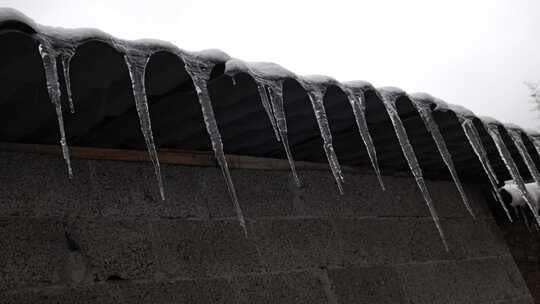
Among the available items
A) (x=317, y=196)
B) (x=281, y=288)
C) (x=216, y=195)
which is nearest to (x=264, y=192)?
(x=216, y=195)

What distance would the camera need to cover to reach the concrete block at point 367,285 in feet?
9.96

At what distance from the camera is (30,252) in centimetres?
214

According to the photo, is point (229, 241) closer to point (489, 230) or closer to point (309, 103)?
point (309, 103)

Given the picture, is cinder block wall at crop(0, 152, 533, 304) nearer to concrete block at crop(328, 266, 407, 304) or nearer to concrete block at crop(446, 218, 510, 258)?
concrete block at crop(328, 266, 407, 304)

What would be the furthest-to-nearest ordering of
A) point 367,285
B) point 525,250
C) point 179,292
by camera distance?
point 525,250, point 367,285, point 179,292

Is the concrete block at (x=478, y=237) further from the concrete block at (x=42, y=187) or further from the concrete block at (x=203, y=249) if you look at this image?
the concrete block at (x=42, y=187)

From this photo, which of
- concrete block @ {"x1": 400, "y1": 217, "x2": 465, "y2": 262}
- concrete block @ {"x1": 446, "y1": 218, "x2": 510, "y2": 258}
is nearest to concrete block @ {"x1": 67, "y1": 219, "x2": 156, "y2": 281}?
concrete block @ {"x1": 400, "y1": 217, "x2": 465, "y2": 262}

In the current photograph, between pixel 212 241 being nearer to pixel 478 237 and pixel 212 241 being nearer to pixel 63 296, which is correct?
pixel 63 296

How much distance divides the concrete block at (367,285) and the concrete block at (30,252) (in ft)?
5.26

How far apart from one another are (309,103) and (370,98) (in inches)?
13.6

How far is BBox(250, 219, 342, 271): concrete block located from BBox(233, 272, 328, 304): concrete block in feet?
0.20

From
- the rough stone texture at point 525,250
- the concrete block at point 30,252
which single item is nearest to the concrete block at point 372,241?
the concrete block at point 30,252

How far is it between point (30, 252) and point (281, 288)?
1.32 meters

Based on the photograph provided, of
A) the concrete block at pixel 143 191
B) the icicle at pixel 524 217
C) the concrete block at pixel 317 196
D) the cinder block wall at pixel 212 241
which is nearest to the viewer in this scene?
the cinder block wall at pixel 212 241
